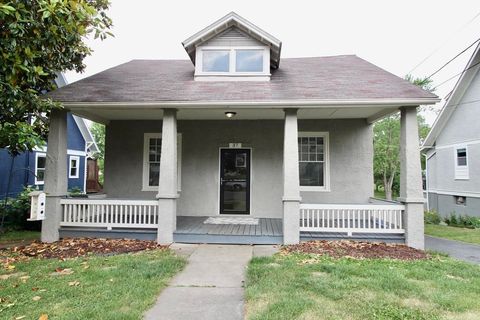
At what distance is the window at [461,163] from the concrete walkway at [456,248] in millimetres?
8030

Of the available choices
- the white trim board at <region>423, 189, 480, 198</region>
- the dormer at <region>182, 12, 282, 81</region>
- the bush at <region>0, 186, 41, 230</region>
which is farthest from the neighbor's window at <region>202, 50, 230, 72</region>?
the white trim board at <region>423, 189, 480, 198</region>

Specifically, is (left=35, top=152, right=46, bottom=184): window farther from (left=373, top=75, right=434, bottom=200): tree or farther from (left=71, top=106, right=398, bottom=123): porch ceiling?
(left=373, top=75, right=434, bottom=200): tree

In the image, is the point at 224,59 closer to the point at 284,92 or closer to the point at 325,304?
the point at 284,92

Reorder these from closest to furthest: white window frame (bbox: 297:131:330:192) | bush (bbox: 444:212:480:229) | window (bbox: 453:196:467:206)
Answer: white window frame (bbox: 297:131:330:192) < bush (bbox: 444:212:480:229) < window (bbox: 453:196:467:206)

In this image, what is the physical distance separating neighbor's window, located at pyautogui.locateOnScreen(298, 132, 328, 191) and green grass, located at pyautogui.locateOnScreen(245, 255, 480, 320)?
11.3 ft

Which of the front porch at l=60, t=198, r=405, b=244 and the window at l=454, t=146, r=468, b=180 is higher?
the window at l=454, t=146, r=468, b=180

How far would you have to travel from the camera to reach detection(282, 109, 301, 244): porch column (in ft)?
20.8

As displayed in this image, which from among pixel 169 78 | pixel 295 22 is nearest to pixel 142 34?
pixel 295 22

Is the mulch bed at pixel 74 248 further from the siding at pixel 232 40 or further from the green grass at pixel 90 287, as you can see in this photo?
the siding at pixel 232 40

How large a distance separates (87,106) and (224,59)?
3.71 meters

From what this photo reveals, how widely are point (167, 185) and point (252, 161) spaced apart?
293 cm

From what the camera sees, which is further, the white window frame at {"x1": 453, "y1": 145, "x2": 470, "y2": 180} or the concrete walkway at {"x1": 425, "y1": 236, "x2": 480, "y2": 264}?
the white window frame at {"x1": 453, "y1": 145, "x2": 470, "y2": 180}

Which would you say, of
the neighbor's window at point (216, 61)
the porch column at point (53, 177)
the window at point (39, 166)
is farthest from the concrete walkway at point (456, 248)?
the window at point (39, 166)

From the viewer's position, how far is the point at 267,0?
1558 centimetres
